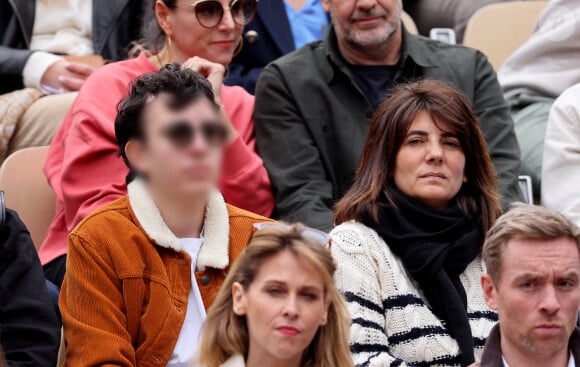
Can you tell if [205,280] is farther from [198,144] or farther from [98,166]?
[98,166]

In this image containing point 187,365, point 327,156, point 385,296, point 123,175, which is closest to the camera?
point 187,365

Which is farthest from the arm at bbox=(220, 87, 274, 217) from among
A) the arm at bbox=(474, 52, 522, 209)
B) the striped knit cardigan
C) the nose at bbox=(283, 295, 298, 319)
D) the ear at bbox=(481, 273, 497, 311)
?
the nose at bbox=(283, 295, 298, 319)

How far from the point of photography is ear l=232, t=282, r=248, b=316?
2439 millimetres

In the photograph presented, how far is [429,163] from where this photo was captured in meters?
3.28

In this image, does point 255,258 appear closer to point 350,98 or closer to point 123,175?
point 123,175

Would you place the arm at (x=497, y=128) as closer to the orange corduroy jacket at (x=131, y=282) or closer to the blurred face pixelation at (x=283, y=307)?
the orange corduroy jacket at (x=131, y=282)

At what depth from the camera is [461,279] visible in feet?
10.7

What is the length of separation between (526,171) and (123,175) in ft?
4.98

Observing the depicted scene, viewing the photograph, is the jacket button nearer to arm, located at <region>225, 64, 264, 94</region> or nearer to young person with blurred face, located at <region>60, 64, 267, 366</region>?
young person with blurred face, located at <region>60, 64, 267, 366</region>

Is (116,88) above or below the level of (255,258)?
below

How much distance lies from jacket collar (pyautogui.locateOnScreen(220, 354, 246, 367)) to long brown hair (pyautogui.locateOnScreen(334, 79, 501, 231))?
88 centimetres

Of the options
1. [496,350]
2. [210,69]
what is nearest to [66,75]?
[210,69]

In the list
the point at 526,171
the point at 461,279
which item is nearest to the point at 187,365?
the point at 461,279

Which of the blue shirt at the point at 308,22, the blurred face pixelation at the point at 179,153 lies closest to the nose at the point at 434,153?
the blurred face pixelation at the point at 179,153
